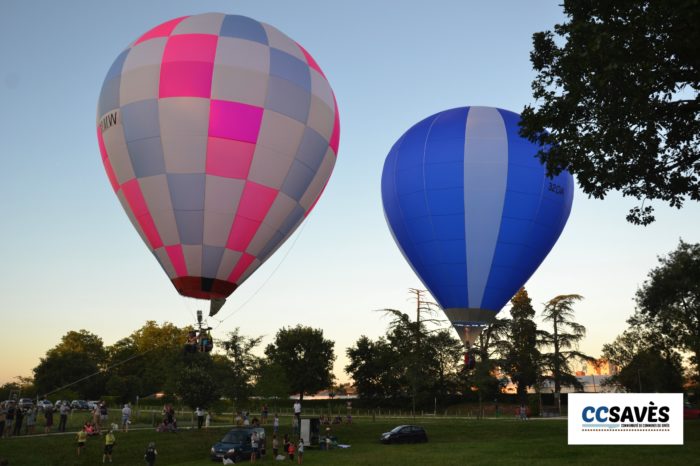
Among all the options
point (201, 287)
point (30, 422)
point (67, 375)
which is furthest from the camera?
point (67, 375)

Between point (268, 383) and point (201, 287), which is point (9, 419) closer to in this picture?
point (201, 287)

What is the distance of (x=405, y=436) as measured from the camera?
3438 centimetres

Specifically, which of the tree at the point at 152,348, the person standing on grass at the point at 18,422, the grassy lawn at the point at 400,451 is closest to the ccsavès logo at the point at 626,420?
the grassy lawn at the point at 400,451

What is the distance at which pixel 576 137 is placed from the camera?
18.0m

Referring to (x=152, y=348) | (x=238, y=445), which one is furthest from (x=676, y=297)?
(x=152, y=348)

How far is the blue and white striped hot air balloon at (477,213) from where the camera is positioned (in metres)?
34.0

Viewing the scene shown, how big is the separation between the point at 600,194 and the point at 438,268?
16.9 metres

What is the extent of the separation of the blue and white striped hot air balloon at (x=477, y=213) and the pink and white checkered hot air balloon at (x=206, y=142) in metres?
9.95

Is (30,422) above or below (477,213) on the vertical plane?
below

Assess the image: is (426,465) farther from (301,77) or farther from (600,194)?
(301,77)

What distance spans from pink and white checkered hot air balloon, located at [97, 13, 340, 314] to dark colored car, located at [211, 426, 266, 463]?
596 centimetres

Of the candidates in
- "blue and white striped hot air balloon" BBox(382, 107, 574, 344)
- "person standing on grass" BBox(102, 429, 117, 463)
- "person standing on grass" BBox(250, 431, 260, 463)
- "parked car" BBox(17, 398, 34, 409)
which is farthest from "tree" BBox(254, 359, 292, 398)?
"person standing on grass" BBox(102, 429, 117, 463)

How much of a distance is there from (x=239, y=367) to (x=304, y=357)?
149 feet

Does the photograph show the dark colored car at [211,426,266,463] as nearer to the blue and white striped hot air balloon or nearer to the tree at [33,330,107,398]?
the blue and white striped hot air balloon
